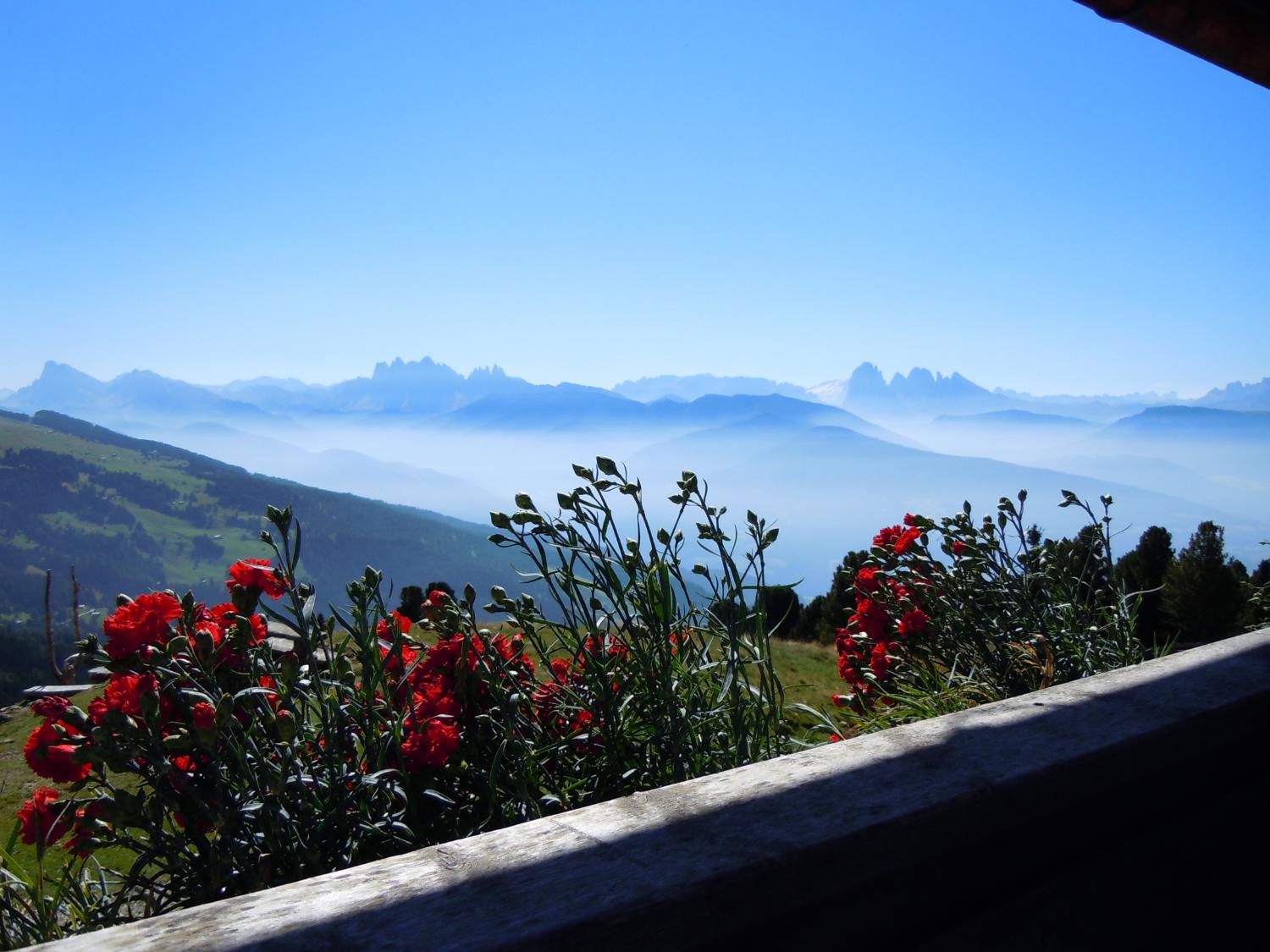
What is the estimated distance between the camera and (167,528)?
15512 centimetres

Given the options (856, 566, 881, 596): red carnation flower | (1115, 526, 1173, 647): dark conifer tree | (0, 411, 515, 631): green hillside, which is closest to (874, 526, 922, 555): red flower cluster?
(856, 566, 881, 596): red carnation flower

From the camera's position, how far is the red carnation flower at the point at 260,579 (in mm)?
1447

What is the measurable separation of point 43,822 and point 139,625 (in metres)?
0.46

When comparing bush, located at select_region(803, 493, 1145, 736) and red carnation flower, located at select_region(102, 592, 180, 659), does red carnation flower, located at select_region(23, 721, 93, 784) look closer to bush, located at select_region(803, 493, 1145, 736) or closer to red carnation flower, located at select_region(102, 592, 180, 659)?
red carnation flower, located at select_region(102, 592, 180, 659)

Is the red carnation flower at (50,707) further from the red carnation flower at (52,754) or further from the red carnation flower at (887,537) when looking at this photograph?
the red carnation flower at (887,537)

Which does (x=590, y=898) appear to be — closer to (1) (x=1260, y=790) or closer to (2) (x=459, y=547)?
(1) (x=1260, y=790)

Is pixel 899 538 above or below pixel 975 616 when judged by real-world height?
above

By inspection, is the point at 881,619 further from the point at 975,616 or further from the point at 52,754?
the point at 52,754

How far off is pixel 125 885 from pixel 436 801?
1.72ft

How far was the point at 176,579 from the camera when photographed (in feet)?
471

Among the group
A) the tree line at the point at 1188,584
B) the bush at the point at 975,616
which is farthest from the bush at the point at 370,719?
the tree line at the point at 1188,584

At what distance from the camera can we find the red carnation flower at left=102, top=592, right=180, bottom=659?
4.31ft

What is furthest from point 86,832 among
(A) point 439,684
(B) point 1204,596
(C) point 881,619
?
(B) point 1204,596

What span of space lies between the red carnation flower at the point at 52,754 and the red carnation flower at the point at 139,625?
0.59 ft
